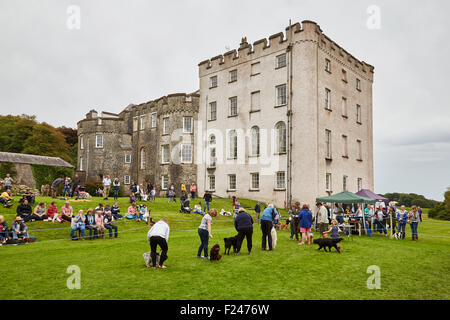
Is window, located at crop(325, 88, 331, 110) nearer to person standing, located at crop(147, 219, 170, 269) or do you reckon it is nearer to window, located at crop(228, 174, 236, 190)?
window, located at crop(228, 174, 236, 190)

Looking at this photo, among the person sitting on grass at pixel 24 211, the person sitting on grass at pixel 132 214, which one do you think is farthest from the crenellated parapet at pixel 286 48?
the person sitting on grass at pixel 24 211

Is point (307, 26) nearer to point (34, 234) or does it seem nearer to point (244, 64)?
point (244, 64)

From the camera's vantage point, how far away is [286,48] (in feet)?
109

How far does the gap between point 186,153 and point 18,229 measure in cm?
2529

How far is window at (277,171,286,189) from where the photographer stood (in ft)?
107

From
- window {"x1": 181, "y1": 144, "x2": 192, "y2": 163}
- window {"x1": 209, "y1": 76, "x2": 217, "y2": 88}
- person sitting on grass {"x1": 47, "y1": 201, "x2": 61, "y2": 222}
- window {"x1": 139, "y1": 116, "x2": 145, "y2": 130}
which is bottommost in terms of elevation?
person sitting on grass {"x1": 47, "y1": 201, "x2": 61, "y2": 222}

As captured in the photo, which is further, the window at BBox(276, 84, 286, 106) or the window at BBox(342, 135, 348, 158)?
the window at BBox(342, 135, 348, 158)

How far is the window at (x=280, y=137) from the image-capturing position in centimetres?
3319

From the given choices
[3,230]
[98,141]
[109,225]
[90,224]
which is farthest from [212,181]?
[3,230]

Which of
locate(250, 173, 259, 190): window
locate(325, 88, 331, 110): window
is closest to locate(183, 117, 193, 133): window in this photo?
locate(250, 173, 259, 190): window

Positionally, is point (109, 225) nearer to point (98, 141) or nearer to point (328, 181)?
point (328, 181)

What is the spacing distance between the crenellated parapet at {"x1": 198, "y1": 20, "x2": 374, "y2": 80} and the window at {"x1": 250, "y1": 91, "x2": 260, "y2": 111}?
397 centimetres

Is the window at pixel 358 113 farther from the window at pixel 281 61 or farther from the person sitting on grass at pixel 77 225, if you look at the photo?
the person sitting on grass at pixel 77 225

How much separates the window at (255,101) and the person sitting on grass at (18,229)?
83.5 ft
